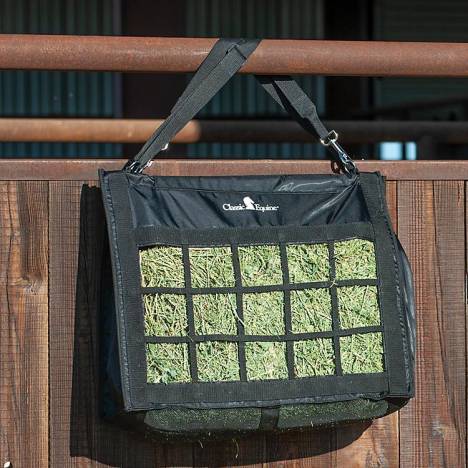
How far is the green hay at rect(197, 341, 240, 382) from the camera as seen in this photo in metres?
2.07

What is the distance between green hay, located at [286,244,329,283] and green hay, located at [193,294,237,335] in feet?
0.47

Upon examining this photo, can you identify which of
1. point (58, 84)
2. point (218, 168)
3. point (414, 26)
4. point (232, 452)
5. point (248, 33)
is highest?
point (414, 26)

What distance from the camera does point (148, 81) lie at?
7055 mm

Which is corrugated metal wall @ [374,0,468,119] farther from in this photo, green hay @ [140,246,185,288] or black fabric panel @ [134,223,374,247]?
green hay @ [140,246,185,288]

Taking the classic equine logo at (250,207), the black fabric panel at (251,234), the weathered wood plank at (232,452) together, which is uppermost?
the classic equine logo at (250,207)

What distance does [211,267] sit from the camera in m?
2.10

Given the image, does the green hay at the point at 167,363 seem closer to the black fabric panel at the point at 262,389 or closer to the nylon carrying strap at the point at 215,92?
the black fabric panel at the point at 262,389

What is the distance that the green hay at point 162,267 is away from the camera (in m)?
2.07

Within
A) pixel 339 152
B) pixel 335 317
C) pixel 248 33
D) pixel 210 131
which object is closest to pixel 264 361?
pixel 335 317

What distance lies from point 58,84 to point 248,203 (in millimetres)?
5205

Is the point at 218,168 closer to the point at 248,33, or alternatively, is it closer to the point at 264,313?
the point at 264,313

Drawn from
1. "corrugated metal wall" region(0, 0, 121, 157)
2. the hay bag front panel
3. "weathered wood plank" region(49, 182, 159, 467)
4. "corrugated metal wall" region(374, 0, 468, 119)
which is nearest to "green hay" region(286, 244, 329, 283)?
the hay bag front panel

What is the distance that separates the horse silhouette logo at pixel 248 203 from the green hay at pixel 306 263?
0.38 feet

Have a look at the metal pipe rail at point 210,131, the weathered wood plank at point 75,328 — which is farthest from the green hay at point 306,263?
the metal pipe rail at point 210,131
